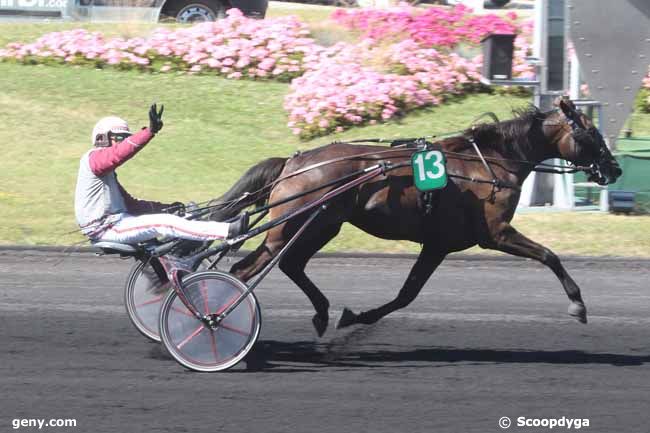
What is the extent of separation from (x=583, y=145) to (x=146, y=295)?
3094 mm

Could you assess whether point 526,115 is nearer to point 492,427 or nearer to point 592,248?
point 492,427

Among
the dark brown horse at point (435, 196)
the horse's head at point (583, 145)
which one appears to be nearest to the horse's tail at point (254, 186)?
the dark brown horse at point (435, 196)

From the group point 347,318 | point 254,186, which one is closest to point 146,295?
point 254,186

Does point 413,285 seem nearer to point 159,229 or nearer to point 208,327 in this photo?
point 208,327

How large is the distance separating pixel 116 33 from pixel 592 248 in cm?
887

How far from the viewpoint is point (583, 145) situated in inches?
285

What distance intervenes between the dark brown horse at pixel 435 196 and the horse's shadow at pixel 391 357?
0.26 metres

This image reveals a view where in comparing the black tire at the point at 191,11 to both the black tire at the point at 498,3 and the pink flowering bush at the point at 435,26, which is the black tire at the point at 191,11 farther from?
the black tire at the point at 498,3

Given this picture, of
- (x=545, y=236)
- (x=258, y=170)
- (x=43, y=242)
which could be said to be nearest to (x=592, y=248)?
(x=545, y=236)

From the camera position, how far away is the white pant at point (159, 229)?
6.43m

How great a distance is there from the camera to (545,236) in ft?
35.8

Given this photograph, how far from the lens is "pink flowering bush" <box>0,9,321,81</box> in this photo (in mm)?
15492

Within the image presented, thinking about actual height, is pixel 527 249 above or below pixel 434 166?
below

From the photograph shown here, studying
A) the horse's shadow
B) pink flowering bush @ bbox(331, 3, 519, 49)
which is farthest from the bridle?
pink flowering bush @ bbox(331, 3, 519, 49)
